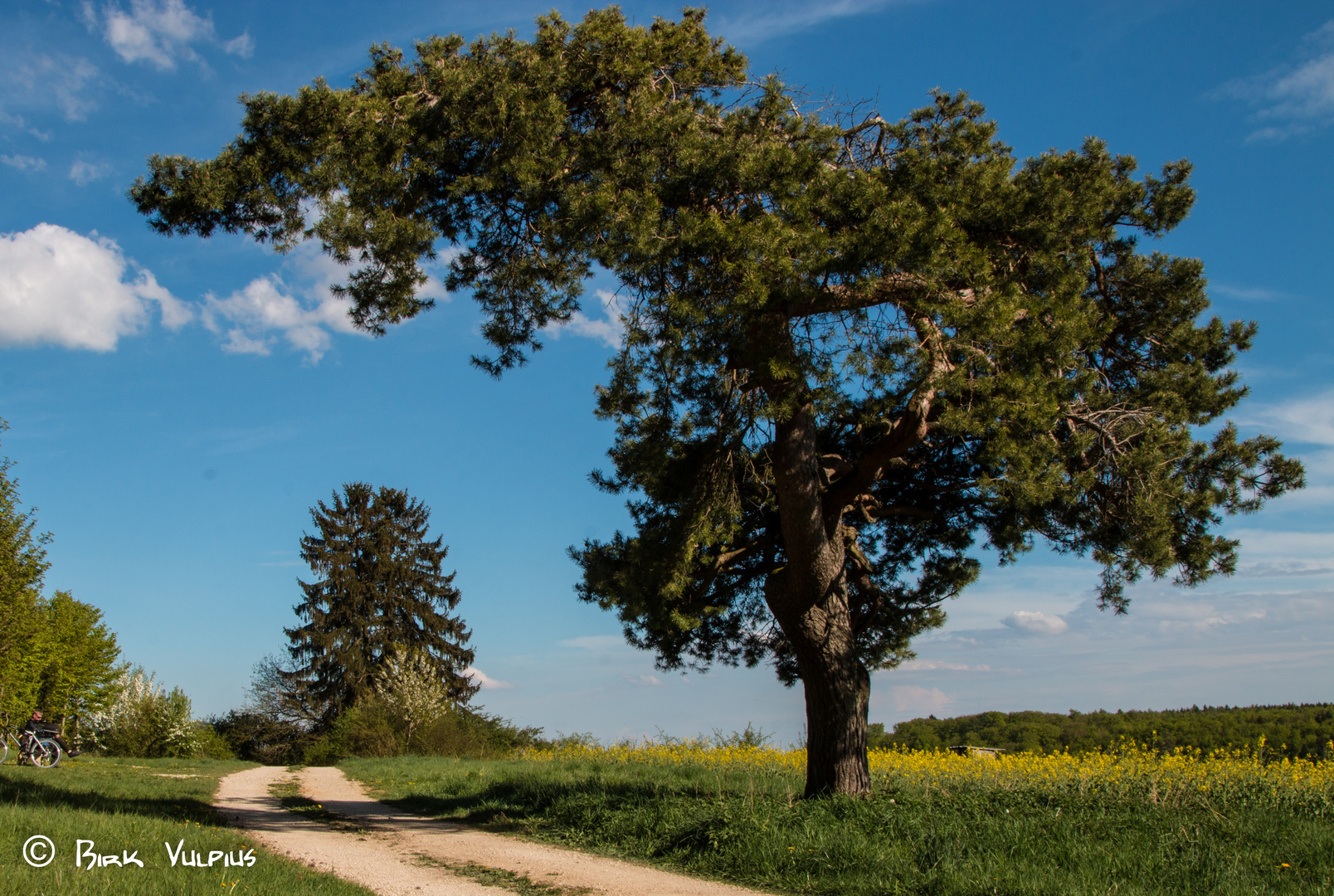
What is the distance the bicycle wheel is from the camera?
742 inches

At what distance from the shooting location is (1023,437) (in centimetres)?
732

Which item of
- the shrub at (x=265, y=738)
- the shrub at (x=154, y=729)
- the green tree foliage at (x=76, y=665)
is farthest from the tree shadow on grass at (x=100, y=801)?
the green tree foliage at (x=76, y=665)

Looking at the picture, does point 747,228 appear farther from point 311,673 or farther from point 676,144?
point 311,673

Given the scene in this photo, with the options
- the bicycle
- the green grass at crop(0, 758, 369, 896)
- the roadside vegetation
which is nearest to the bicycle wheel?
the bicycle

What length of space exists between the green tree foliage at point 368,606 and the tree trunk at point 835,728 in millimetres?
27640

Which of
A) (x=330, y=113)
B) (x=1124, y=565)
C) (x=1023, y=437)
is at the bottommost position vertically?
(x=1124, y=565)

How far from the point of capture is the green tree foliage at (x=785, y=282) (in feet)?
22.9

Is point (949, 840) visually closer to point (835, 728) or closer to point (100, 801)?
point (835, 728)

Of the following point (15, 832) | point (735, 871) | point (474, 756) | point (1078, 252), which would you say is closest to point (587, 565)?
point (735, 871)

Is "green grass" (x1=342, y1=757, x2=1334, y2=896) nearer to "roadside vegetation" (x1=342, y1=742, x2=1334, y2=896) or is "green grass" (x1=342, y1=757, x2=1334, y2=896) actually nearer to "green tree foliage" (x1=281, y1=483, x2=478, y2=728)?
"roadside vegetation" (x1=342, y1=742, x2=1334, y2=896)

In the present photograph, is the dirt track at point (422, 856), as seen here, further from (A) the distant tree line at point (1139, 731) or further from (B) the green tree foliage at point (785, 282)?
(A) the distant tree line at point (1139, 731)

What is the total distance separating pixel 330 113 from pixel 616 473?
15.9 feet

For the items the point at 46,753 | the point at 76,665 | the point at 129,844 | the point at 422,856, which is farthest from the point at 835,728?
the point at 76,665

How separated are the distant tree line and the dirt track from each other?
281 inches
